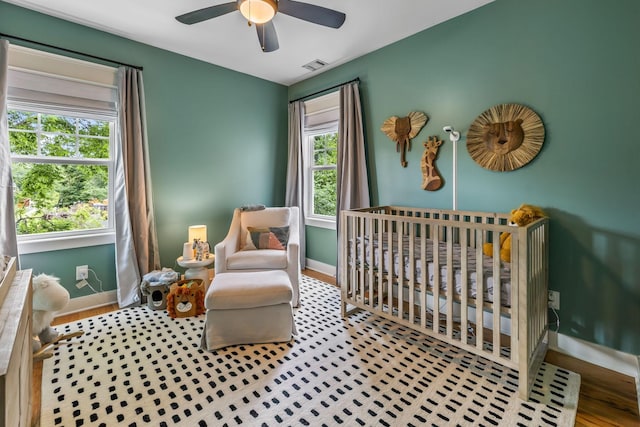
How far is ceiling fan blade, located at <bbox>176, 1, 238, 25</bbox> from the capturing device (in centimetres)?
191

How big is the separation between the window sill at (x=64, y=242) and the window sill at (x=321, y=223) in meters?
2.17

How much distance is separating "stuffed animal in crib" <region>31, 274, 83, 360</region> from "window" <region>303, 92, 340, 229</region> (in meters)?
2.61

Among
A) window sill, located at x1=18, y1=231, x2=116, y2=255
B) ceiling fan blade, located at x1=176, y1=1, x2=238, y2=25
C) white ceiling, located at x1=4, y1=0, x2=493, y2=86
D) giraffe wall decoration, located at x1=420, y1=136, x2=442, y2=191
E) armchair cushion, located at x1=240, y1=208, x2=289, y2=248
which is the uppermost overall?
white ceiling, located at x1=4, y1=0, x2=493, y2=86

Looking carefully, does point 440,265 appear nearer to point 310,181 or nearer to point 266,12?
point 266,12

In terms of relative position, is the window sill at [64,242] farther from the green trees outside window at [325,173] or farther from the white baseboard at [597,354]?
the white baseboard at [597,354]

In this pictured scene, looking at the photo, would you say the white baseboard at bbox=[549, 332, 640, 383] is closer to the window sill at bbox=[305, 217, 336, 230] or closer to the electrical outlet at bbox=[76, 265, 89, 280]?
the window sill at bbox=[305, 217, 336, 230]

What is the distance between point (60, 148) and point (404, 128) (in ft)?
10.3

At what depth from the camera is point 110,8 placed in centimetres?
243

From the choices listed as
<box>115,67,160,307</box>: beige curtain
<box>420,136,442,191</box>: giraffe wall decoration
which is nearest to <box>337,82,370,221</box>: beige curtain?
<box>420,136,442,191</box>: giraffe wall decoration

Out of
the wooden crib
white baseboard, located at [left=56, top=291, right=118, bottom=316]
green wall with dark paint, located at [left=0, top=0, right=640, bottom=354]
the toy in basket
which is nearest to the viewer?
the wooden crib

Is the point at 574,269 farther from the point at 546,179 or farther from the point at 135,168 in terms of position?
the point at 135,168

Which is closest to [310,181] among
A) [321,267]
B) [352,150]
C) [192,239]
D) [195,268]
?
[352,150]

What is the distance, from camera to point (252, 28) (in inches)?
107

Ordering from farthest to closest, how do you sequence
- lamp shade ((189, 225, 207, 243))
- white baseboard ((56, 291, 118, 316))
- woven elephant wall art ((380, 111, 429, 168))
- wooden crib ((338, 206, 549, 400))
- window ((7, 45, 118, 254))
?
lamp shade ((189, 225, 207, 243))
woven elephant wall art ((380, 111, 429, 168))
white baseboard ((56, 291, 118, 316))
window ((7, 45, 118, 254))
wooden crib ((338, 206, 549, 400))
